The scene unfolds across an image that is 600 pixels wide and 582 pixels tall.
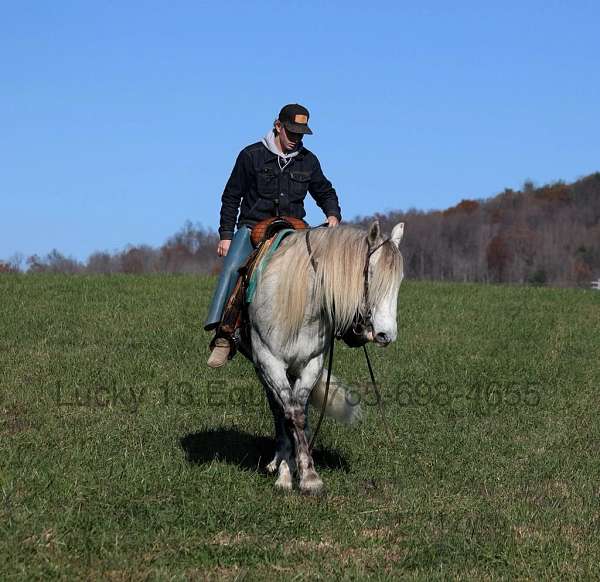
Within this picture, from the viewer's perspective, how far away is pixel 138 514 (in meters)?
7.14

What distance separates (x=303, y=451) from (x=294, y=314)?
1.13 metres

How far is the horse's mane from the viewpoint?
7.54m

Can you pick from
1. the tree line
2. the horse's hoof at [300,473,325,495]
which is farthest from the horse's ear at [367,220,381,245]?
the tree line

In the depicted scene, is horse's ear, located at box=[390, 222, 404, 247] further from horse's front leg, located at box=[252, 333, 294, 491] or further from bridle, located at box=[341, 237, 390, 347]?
horse's front leg, located at box=[252, 333, 294, 491]

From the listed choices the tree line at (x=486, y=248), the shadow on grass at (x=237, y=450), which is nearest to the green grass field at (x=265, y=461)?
the shadow on grass at (x=237, y=450)

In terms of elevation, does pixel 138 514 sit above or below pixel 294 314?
below

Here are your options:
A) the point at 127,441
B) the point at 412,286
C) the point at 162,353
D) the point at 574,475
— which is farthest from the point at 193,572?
the point at 412,286

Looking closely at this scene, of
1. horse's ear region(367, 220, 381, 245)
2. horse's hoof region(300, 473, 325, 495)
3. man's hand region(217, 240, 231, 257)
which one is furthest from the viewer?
man's hand region(217, 240, 231, 257)

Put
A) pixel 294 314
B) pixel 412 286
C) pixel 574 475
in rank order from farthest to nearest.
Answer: pixel 412 286
pixel 574 475
pixel 294 314

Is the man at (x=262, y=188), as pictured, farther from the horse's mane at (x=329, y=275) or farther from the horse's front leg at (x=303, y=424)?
the horse's front leg at (x=303, y=424)

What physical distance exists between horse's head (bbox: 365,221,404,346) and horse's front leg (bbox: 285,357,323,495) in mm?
908

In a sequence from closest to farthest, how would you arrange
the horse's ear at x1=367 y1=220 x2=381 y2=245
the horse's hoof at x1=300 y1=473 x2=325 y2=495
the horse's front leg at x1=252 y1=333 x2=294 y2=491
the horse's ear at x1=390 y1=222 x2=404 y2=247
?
1. the horse's ear at x1=367 y1=220 x2=381 y2=245
2. the horse's ear at x1=390 y1=222 x2=404 y2=247
3. the horse's hoof at x1=300 y1=473 x2=325 y2=495
4. the horse's front leg at x1=252 y1=333 x2=294 y2=491

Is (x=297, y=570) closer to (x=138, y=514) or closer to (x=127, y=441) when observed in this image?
(x=138, y=514)

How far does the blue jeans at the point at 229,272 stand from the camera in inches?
344
